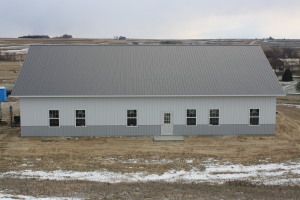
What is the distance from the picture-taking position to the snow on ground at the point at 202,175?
61.5 feet

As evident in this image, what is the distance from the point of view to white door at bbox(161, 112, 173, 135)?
27.3 meters

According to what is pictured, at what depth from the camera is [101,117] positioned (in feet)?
89.2

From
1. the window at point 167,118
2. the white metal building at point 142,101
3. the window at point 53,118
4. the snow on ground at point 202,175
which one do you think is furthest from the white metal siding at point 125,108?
the snow on ground at point 202,175

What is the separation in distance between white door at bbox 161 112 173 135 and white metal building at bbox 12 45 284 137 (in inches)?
2.6

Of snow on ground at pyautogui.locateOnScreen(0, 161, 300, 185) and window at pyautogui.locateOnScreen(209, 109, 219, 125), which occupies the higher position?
window at pyautogui.locateOnScreen(209, 109, 219, 125)

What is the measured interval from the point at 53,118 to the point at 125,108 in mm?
4795

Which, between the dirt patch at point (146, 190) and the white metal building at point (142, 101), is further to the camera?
the white metal building at point (142, 101)

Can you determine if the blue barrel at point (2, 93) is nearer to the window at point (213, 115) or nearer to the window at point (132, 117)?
the window at point (132, 117)

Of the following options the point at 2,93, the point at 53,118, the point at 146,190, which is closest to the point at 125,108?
the point at 53,118

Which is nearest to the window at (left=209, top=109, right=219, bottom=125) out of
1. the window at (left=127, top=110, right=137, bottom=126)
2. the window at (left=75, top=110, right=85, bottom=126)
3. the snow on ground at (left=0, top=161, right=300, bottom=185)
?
the window at (left=127, top=110, right=137, bottom=126)

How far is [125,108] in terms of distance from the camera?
27.1 meters

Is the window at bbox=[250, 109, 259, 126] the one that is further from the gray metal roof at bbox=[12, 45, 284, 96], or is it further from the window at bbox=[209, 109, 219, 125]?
the window at bbox=[209, 109, 219, 125]

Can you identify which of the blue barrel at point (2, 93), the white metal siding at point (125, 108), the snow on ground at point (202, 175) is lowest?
the snow on ground at point (202, 175)

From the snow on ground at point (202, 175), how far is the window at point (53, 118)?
7.28 metres
